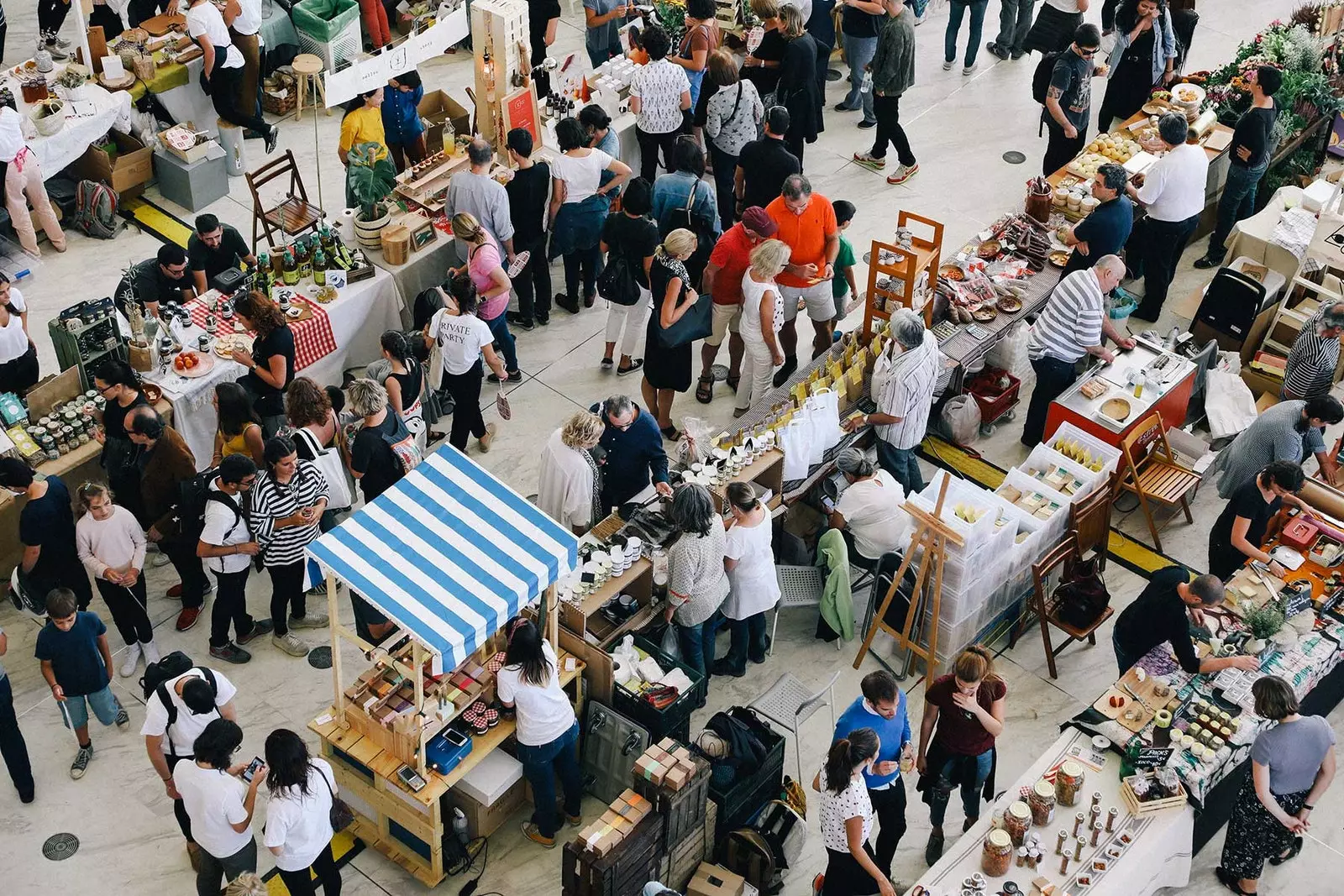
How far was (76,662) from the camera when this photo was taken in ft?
27.2

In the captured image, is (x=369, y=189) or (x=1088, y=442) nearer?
(x=1088, y=442)

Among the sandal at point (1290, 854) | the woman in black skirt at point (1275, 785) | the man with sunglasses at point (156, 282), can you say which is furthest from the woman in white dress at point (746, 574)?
the man with sunglasses at point (156, 282)

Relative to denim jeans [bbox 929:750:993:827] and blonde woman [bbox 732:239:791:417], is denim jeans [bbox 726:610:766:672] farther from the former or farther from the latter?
blonde woman [bbox 732:239:791:417]

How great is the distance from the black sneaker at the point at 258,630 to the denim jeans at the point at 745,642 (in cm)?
265

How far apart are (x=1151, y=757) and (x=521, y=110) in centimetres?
660

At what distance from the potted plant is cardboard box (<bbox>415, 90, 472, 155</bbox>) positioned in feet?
3.71

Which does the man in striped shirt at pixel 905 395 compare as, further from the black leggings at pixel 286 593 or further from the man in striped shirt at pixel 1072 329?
the black leggings at pixel 286 593

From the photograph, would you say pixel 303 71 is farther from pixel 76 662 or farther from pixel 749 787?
pixel 749 787

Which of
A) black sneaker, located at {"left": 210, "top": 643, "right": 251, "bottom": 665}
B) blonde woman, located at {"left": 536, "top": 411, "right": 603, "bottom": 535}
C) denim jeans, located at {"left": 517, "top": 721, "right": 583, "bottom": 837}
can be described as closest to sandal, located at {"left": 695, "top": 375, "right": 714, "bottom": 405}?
blonde woman, located at {"left": 536, "top": 411, "right": 603, "bottom": 535}

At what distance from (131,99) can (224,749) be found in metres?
7.22

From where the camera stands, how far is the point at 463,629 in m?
7.34

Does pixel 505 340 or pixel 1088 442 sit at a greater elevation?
pixel 1088 442

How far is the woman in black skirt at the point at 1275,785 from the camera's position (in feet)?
24.9

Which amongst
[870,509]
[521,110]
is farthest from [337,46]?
[870,509]
